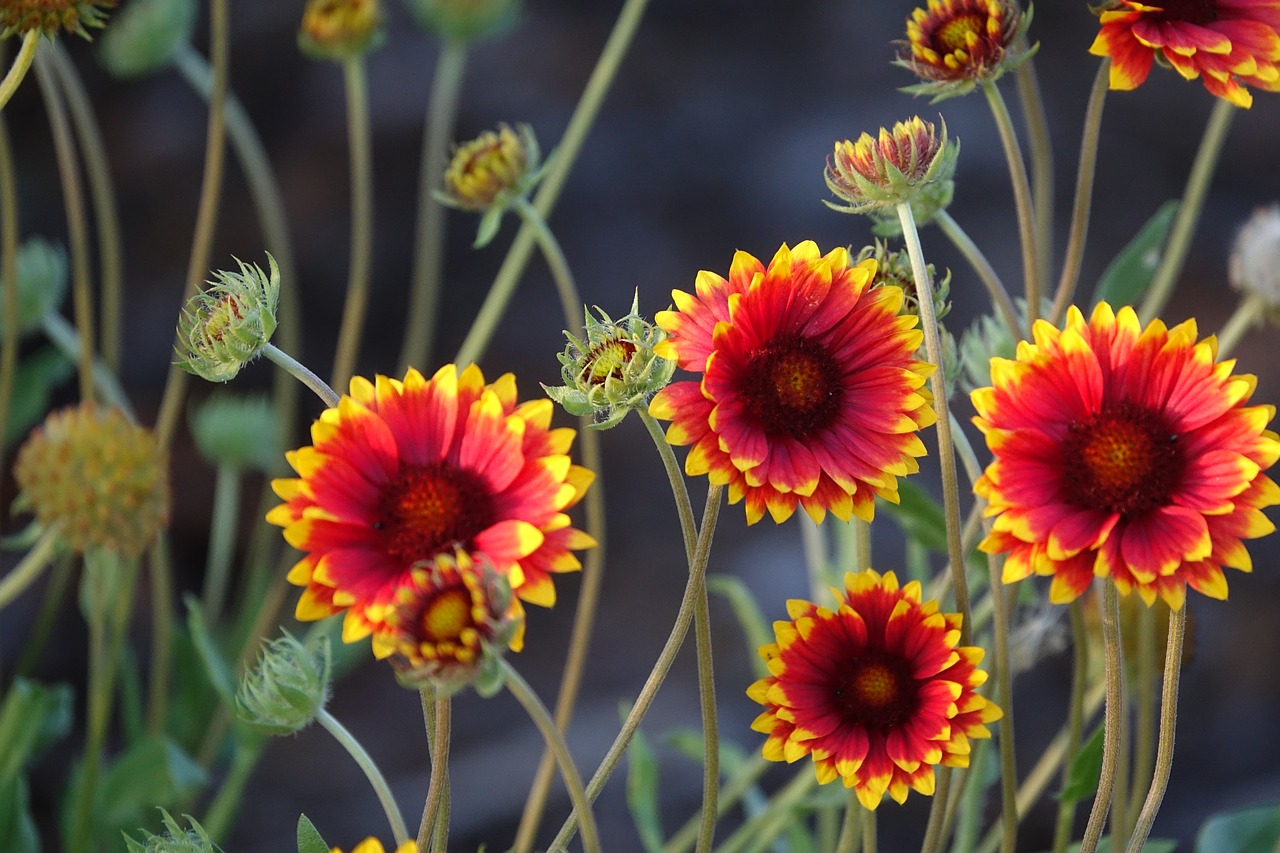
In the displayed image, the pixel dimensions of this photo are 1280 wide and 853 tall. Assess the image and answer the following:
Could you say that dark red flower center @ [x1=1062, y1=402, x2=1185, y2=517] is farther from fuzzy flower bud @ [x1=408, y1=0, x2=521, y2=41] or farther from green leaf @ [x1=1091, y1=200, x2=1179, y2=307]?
fuzzy flower bud @ [x1=408, y1=0, x2=521, y2=41]

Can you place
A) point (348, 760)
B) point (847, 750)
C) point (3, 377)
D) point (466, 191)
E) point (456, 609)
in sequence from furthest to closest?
1. point (348, 760)
2. point (3, 377)
3. point (466, 191)
4. point (847, 750)
5. point (456, 609)

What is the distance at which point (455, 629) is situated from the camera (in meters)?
0.37

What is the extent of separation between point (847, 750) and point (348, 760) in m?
0.89

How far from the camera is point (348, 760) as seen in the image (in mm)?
1251

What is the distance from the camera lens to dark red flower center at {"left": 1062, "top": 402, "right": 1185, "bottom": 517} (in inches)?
16.7

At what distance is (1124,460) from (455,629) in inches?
9.4

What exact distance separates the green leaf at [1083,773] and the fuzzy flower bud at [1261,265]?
328 millimetres

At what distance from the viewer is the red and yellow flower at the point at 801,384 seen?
1.46 ft

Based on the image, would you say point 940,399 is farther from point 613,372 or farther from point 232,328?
point 232,328

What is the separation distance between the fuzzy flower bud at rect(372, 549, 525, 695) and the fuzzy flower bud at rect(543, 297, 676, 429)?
0.08m

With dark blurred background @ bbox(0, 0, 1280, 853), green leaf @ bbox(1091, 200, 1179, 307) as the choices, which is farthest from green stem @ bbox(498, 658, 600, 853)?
dark blurred background @ bbox(0, 0, 1280, 853)

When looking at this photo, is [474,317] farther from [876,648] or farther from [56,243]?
[876,648]

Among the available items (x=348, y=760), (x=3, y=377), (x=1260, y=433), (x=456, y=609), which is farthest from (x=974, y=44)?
(x=348, y=760)

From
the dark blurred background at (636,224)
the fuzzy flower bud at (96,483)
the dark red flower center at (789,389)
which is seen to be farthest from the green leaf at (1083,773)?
the dark blurred background at (636,224)
